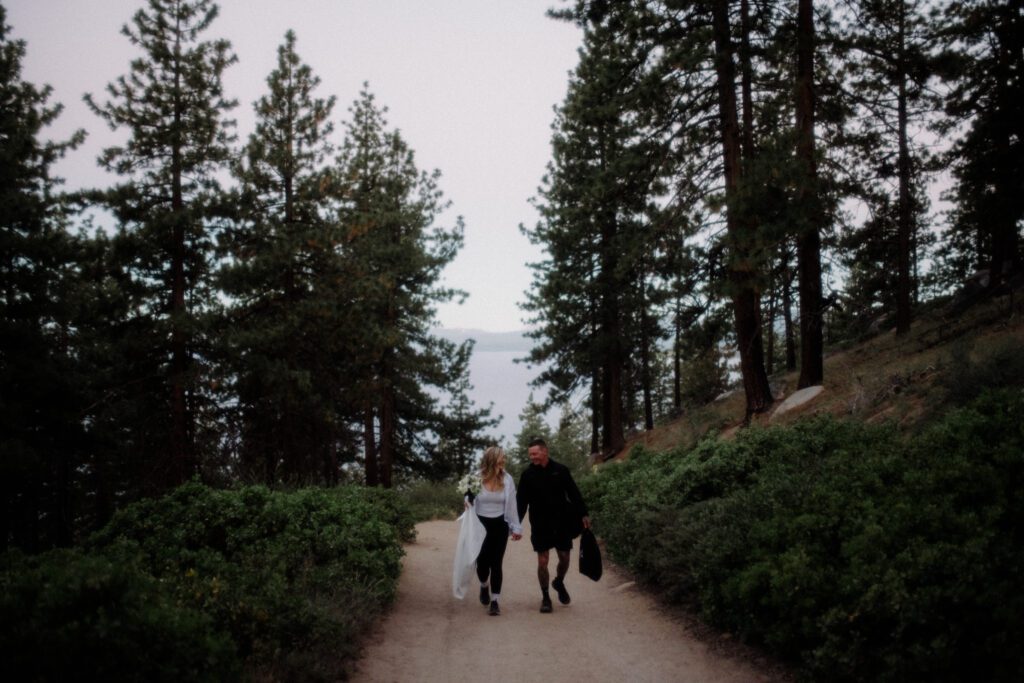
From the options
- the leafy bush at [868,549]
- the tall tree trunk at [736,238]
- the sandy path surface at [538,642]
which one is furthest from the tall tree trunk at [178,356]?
the tall tree trunk at [736,238]

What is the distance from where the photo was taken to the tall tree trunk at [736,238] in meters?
13.4

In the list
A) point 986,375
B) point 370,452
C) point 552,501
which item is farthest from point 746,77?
point 370,452

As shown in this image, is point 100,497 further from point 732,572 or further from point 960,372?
point 960,372

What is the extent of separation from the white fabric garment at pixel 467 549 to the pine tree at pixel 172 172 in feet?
35.8

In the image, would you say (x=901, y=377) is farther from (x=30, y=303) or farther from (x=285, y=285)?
(x=30, y=303)

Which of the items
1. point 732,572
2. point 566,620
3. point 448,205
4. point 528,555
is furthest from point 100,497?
point 732,572

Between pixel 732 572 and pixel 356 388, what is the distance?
15.5m

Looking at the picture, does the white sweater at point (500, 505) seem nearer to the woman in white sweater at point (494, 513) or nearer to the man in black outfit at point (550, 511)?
the woman in white sweater at point (494, 513)

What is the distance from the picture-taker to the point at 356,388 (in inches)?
794

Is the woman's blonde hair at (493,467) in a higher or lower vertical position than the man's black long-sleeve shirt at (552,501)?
higher

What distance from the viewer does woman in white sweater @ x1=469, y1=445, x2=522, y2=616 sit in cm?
827

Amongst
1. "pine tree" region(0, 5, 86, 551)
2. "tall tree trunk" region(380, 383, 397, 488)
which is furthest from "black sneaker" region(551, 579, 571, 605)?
"tall tree trunk" region(380, 383, 397, 488)

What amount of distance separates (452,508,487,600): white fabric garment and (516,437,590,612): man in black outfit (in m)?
0.60

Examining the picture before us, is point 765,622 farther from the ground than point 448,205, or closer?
closer
